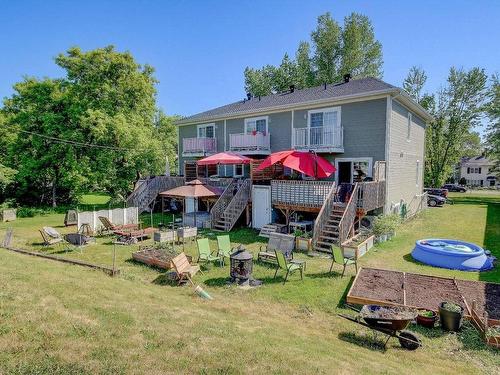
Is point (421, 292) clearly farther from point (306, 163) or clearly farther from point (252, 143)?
point (252, 143)

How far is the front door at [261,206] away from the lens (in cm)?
1733

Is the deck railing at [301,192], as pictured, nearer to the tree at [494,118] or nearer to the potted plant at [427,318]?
the potted plant at [427,318]

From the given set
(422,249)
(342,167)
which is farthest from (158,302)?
(342,167)

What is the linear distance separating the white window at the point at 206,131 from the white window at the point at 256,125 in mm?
3852

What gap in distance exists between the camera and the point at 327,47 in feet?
123

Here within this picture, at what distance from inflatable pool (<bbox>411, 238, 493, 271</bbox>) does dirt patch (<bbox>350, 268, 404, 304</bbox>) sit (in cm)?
305

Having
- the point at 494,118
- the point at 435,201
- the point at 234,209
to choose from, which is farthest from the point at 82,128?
the point at 494,118

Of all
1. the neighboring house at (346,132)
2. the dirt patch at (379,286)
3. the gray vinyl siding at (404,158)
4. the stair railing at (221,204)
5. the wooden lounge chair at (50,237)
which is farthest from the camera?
the stair railing at (221,204)

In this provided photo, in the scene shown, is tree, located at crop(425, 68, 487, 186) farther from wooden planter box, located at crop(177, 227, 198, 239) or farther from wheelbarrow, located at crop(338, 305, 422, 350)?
wheelbarrow, located at crop(338, 305, 422, 350)

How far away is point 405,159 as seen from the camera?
20.4 m

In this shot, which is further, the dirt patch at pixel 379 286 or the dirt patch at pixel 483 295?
the dirt patch at pixel 379 286

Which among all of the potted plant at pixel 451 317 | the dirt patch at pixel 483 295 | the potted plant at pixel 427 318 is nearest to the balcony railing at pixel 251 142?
the dirt patch at pixel 483 295

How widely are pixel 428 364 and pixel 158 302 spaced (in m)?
5.97

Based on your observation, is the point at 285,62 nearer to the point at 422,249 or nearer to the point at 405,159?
the point at 405,159
